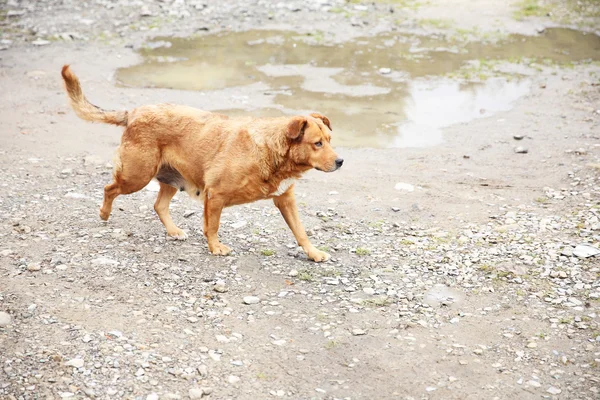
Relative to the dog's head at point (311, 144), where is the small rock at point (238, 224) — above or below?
below

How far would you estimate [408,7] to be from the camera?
15.8 m

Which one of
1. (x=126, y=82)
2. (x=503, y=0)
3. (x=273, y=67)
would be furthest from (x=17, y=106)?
(x=503, y=0)

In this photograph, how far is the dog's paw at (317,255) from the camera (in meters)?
6.03

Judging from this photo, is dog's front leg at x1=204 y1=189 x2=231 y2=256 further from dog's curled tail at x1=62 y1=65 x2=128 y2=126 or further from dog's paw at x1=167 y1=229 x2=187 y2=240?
dog's curled tail at x1=62 y1=65 x2=128 y2=126

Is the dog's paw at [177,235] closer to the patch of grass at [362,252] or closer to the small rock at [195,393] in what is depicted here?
Result: the patch of grass at [362,252]

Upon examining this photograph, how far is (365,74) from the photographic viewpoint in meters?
11.9

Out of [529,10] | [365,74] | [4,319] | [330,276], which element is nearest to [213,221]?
[330,276]

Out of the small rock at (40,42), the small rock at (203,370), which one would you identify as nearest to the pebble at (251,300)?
the small rock at (203,370)

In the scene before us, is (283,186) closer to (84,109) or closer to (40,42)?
(84,109)

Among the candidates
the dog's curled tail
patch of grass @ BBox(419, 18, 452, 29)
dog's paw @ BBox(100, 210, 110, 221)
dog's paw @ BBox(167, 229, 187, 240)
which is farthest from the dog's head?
patch of grass @ BBox(419, 18, 452, 29)

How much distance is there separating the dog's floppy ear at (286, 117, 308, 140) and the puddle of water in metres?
3.70

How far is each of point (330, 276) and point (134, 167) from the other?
212 centimetres

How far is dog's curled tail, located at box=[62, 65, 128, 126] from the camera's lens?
6.27 metres

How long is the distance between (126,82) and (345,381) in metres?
8.39
